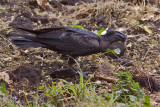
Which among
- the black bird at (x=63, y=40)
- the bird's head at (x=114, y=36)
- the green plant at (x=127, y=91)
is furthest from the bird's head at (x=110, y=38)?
the green plant at (x=127, y=91)

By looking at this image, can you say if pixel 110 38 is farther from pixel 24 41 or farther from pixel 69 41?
pixel 24 41

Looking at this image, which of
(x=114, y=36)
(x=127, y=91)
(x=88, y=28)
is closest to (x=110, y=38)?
(x=114, y=36)

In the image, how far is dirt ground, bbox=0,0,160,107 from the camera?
4676 millimetres

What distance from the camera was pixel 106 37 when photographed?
18.7 ft

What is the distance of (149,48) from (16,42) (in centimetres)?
272

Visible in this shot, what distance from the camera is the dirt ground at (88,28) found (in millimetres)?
4676

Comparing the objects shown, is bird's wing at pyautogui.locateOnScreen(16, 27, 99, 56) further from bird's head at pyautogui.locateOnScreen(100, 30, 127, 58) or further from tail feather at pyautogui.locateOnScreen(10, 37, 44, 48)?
bird's head at pyautogui.locateOnScreen(100, 30, 127, 58)

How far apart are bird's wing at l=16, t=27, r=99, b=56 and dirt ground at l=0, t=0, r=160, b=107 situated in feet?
1.20

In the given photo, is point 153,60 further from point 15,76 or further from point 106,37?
point 15,76

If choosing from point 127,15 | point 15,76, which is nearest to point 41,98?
point 15,76

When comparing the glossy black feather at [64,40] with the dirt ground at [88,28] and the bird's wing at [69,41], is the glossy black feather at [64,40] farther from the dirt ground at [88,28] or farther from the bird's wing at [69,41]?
the dirt ground at [88,28]

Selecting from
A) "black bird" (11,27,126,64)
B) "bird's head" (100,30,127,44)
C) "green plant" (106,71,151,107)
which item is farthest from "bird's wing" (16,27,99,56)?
"green plant" (106,71,151,107)

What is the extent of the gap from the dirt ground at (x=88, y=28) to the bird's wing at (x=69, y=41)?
1.20 ft

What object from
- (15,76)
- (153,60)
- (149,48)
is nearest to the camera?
(15,76)
